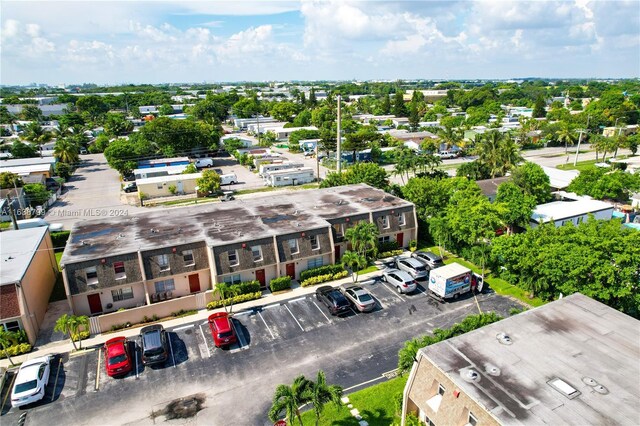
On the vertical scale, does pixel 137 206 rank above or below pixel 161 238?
below

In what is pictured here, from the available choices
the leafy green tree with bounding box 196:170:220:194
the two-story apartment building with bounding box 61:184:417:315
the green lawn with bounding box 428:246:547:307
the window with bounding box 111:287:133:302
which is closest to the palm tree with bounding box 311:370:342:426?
the two-story apartment building with bounding box 61:184:417:315

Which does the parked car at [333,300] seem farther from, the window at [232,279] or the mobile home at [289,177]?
the mobile home at [289,177]

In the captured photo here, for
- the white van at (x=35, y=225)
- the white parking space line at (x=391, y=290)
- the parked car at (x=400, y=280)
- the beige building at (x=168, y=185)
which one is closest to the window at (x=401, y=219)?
the parked car at (x=400, y=280)

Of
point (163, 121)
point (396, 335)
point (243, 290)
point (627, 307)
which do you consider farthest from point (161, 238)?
point (163, 121)

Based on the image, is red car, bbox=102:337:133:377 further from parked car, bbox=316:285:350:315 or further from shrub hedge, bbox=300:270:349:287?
shrub hedge, bbox=300:270:349:287

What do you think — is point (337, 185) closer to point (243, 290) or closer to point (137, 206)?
point (243, 290)
